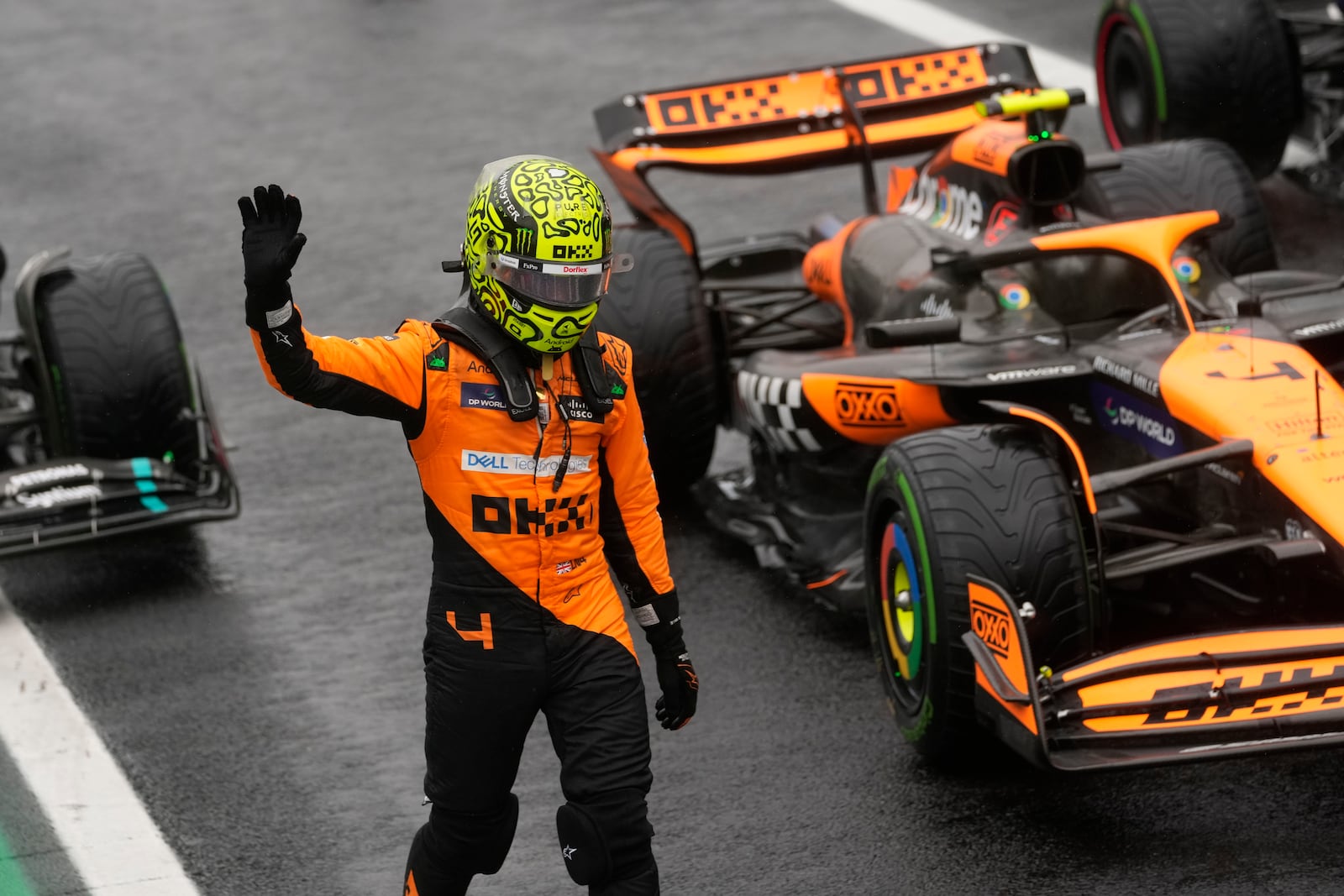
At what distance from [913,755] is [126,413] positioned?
3413 mm

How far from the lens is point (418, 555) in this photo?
839 cm

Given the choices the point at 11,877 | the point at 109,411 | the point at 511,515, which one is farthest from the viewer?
the point at 109,411

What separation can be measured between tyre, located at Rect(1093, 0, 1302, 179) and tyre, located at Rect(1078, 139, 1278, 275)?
217cm

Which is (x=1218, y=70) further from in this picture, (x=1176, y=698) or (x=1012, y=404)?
(x=1176, y=698)

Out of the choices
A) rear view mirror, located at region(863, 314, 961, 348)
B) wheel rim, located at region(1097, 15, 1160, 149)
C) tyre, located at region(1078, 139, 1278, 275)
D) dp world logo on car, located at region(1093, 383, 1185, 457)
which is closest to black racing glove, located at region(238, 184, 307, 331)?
rear view mirror, located at region(863, 314, 961, 348)

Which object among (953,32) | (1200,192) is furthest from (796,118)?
(953,32)

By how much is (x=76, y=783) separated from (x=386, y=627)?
4.73ft

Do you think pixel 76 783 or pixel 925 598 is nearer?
pixel 925 598

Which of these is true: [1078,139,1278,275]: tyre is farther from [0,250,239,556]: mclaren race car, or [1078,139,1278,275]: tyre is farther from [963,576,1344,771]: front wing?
[0,250,239,556]: mclaren race car

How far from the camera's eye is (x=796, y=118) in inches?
352

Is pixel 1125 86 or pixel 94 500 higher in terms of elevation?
pixel 1125 86

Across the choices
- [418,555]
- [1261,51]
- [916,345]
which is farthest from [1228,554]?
[1261,51]

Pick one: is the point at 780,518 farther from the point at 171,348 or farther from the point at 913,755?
the point at 171,348

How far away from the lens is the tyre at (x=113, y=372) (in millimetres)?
8039
